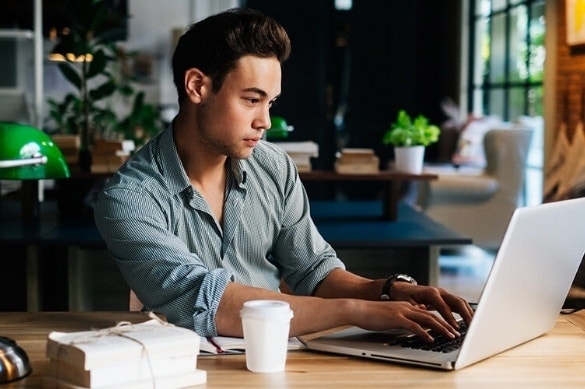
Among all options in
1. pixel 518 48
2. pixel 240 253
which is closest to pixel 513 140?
pixel 518 48

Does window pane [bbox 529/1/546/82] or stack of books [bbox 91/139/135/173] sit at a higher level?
window pane [bbox 529/1/546/82]

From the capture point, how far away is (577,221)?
185 cm

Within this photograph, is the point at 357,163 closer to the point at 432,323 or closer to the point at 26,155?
the point at 26,155

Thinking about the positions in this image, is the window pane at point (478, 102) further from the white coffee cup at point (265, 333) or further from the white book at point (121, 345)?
the white book at point (121, 345)

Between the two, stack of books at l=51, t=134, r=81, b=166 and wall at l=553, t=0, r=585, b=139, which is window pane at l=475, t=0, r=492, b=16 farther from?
stack of books at l=51, t=134, r=81, b=166

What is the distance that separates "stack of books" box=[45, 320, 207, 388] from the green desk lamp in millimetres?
584

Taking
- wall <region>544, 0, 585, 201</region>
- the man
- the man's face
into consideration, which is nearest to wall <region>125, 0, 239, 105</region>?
wall <region>544, 0, 585, 201</region>

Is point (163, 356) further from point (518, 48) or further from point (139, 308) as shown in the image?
point (518, 48)

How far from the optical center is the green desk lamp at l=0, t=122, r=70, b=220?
2.05 m

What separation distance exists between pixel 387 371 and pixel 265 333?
0.22 meters

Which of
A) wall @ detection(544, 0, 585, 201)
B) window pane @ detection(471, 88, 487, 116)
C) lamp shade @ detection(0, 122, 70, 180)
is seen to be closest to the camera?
lamp shade @ detection(0, 122, 70, 180)

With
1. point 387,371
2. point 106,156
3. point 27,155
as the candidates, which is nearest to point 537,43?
point 106,156

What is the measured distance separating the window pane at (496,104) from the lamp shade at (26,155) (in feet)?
24.5

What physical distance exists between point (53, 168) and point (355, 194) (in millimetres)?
8260
